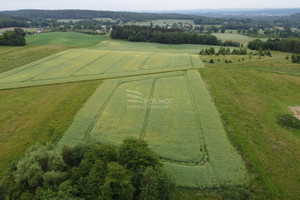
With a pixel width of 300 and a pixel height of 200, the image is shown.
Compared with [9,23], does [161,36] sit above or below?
below

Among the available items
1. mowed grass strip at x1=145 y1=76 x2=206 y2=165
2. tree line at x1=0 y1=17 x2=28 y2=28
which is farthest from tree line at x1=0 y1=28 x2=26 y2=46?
tree line at x1=0 y1=17 x2=28 y2=28

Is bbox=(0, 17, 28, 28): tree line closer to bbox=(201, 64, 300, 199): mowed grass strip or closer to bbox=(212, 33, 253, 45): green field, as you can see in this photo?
bbox=(212, 33, 253, 45): green field

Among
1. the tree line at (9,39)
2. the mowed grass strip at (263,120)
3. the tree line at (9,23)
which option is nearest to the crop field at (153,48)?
the tree line at (9,39)

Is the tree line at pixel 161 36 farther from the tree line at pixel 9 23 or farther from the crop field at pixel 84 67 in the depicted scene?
the tree line at pixel 9 23

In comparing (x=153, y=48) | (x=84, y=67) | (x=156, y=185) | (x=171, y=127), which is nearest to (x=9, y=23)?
(x=153, y=48)

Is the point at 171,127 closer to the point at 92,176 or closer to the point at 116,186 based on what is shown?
the point at 116,186

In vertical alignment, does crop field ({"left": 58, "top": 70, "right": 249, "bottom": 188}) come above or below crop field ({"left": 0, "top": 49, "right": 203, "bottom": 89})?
below
